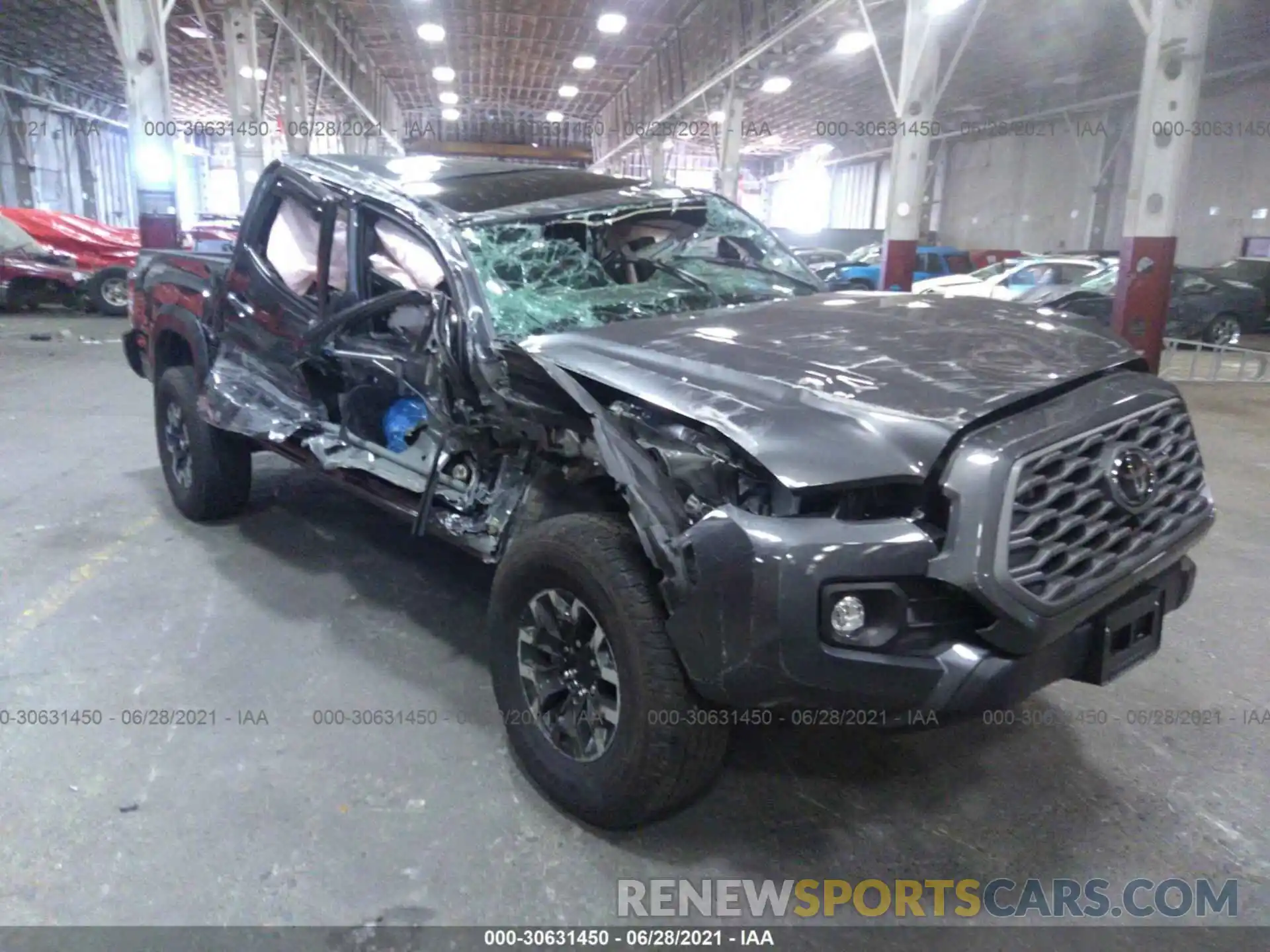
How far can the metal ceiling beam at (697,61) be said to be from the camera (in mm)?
14695

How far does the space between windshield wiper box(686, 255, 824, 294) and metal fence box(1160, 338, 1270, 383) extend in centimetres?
668

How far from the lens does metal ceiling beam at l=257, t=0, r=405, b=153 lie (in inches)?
665

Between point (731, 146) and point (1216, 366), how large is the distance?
10182 mm

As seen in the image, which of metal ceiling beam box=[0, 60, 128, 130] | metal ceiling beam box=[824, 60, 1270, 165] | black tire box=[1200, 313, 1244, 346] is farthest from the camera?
metal ceiling beam box=[0, 60, 128, 130]

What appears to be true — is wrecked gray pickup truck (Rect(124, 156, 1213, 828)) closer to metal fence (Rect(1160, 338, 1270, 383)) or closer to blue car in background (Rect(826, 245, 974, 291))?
metal fence (Rect(1160, 338, 1270, 383))

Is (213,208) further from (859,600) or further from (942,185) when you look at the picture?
(859,600)

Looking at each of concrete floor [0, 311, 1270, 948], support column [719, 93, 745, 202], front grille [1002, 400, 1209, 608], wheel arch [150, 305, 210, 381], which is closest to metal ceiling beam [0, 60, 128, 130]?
support column [719, 93, 745, 202]

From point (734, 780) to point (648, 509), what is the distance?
1005mm

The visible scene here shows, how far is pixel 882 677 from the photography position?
75.7 inches

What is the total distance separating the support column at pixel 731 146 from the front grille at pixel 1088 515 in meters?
16.0

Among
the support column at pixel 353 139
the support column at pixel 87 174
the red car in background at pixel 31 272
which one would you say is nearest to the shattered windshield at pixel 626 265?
the red car in background at pixel 31 272

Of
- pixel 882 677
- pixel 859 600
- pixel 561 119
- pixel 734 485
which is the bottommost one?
pixel 882 677

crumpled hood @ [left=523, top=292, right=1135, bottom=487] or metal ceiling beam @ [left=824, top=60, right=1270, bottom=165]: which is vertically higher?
metal ceiling beam @ [left=824, top=60, right=1270, bottom=165]

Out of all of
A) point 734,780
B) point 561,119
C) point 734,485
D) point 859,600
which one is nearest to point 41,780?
point 734,780
